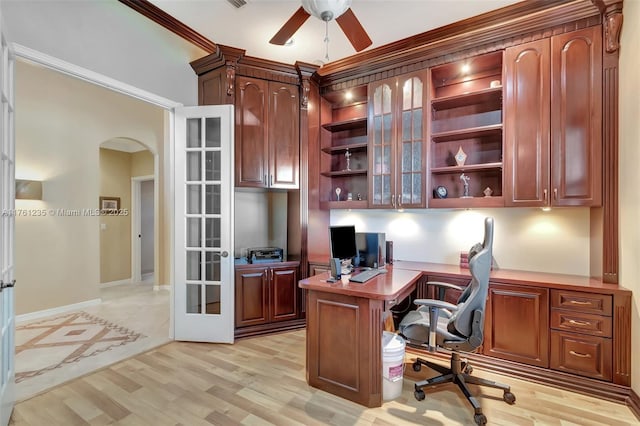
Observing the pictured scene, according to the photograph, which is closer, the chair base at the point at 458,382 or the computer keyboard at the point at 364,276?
the chair base at the point at 458,382

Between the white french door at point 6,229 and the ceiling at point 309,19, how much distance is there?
1514 mm

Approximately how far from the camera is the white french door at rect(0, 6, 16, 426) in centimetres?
175

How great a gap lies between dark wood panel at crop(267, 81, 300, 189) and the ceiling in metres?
0.50

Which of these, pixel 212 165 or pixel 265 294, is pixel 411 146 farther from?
pixel 265 294

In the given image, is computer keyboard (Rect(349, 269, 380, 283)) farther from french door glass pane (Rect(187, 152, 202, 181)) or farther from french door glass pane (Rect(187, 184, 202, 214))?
french door glass pane (Rect(187, 152, 202, 181))

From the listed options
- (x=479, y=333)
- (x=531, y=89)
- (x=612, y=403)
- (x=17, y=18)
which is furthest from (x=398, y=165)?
(x=17, y=18)

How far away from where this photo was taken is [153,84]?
3029 millimetres

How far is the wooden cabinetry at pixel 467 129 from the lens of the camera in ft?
9.74

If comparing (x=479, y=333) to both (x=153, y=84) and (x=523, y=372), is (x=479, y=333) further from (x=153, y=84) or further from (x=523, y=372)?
(x=153, y=84)

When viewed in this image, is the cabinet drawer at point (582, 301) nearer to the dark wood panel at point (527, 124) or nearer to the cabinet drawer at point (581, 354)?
the cabinet drawer at point (581, 354)

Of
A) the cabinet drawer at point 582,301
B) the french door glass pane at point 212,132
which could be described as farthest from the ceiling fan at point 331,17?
the cabinet drawer at point 582,301

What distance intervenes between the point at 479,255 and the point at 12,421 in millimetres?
3309

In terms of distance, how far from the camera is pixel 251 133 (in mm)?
3398

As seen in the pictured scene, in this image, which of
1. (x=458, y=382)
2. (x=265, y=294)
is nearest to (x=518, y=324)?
(x=458, y=382)
